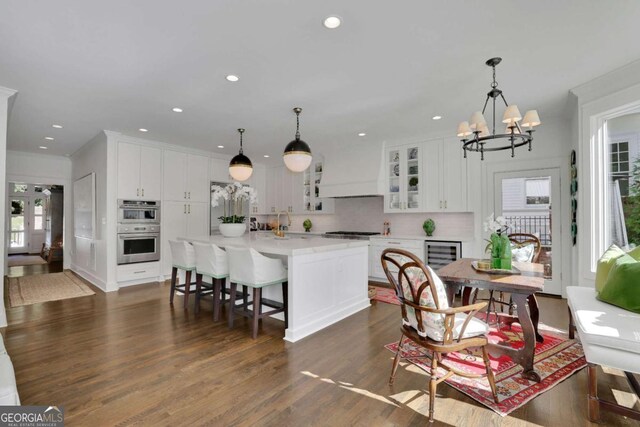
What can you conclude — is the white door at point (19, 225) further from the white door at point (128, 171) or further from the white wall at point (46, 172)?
the white door at point (128, 171)

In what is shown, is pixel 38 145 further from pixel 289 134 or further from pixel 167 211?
pixel 289 134

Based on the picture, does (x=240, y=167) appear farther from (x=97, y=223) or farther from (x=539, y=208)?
(x=539, y=208)

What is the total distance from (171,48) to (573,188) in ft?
15.3

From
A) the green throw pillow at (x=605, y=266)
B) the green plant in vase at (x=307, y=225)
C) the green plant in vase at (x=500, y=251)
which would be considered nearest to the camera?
the green throw pillow at (x=605, y=266)

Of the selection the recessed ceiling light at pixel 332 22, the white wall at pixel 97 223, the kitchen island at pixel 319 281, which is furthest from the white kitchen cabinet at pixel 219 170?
the recessed ceiling light at pixel 332 22

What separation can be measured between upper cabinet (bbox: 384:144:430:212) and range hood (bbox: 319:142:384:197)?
7.6 inches

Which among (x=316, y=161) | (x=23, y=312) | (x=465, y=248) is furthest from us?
(x=316, y=161)

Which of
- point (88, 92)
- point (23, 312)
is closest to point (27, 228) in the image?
point (23, 312)

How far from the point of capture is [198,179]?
6324mm

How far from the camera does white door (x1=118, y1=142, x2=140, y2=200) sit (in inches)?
204

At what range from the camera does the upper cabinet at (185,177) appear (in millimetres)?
5836

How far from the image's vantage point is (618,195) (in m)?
3.23

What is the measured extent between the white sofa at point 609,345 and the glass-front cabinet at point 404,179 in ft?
11.4

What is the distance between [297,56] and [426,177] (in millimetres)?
3436
